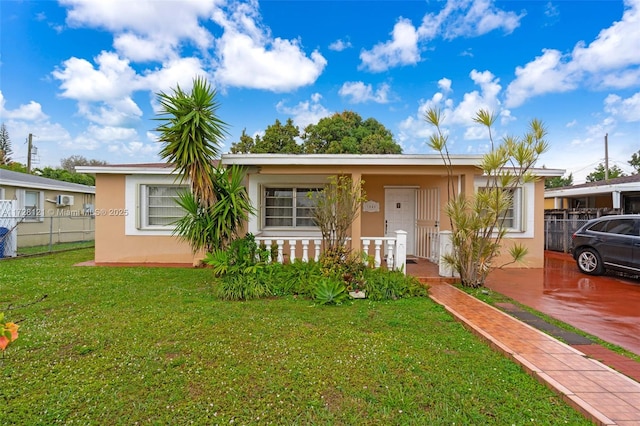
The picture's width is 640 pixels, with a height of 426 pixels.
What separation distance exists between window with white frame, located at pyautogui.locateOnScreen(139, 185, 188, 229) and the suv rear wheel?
1187 centimetres

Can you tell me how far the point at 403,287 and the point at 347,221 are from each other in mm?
1795

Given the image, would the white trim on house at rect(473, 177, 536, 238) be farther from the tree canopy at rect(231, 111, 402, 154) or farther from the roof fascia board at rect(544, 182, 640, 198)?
the tree canopy at rect(231, 111, 402, 154)

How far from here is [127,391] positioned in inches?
115

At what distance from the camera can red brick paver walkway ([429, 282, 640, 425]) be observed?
2.64m

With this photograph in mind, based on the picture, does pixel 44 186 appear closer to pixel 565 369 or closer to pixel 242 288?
pixel 242 288

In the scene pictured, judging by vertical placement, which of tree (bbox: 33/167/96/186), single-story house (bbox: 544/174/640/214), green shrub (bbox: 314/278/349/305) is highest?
tree (bbox: 33/167/96/186)

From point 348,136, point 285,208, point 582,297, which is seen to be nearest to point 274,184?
point 285,208

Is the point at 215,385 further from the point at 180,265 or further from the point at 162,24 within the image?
the point at 162,24

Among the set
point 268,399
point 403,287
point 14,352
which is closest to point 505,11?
point 403,287

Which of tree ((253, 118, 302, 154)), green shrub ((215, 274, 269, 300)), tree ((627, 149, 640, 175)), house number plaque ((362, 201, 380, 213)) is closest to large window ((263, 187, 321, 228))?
house number plaque ((362, 201, 380, 213))

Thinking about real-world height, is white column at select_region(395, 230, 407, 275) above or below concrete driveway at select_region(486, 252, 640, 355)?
above

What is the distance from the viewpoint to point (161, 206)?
387 inches

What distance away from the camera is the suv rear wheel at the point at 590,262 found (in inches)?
322

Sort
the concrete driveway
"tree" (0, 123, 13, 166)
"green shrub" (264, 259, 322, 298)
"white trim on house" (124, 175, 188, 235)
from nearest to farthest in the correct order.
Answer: the concrete driveway < "green shrub" (264, 259, 322, 298) < "white trim on house" (124, 175, 188, 235) < "tree" (0, 123, 13, 166)
